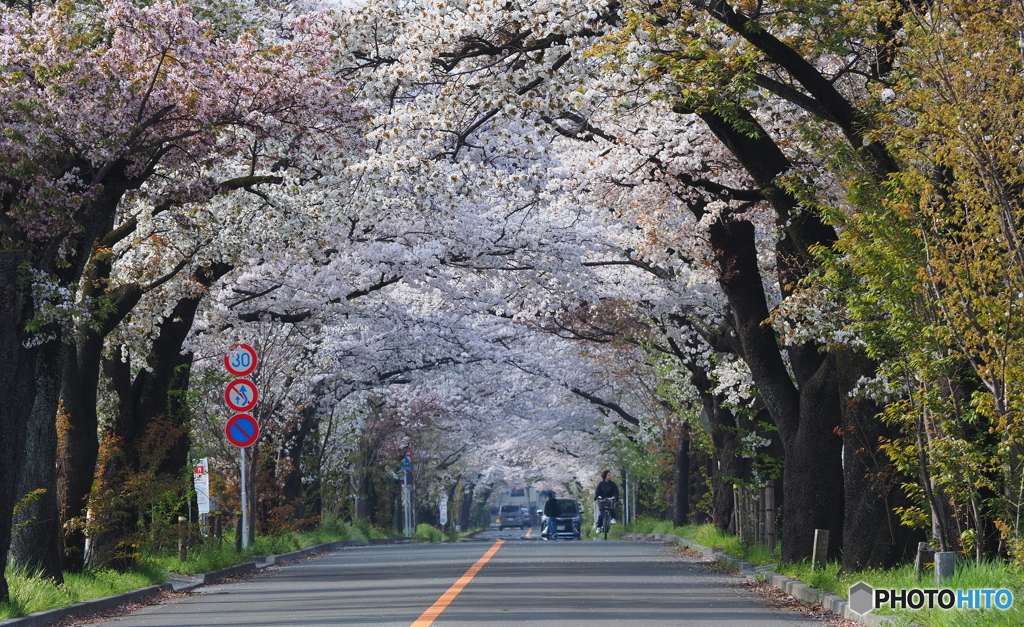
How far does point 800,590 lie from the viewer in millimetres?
14797

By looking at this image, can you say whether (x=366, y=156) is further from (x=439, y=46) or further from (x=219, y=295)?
(x=219, y=295)

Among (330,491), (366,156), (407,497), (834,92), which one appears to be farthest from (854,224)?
(407,497)

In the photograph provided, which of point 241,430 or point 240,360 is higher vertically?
point 240,360

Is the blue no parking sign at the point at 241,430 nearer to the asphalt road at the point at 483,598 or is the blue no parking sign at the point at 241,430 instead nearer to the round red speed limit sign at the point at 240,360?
the round red speed limit sign at the point at 240,360

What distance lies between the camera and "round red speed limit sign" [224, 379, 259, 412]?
862 inches

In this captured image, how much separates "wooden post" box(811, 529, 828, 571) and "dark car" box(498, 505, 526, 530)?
68328mm

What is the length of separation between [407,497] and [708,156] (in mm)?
35476

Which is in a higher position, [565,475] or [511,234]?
[511,234]

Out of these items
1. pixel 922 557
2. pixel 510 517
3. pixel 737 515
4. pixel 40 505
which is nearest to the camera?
pixel 922 557

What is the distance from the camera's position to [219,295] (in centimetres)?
2373

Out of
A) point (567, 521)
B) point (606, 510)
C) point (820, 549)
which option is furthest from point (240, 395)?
point (567, 521)

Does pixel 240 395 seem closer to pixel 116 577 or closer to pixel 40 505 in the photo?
pixel 116 577

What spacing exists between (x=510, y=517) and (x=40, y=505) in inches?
2773

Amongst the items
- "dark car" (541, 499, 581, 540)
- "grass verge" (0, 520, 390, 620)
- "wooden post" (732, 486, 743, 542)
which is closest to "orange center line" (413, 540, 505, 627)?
"grass verge" (0, 520, 390, 620)
